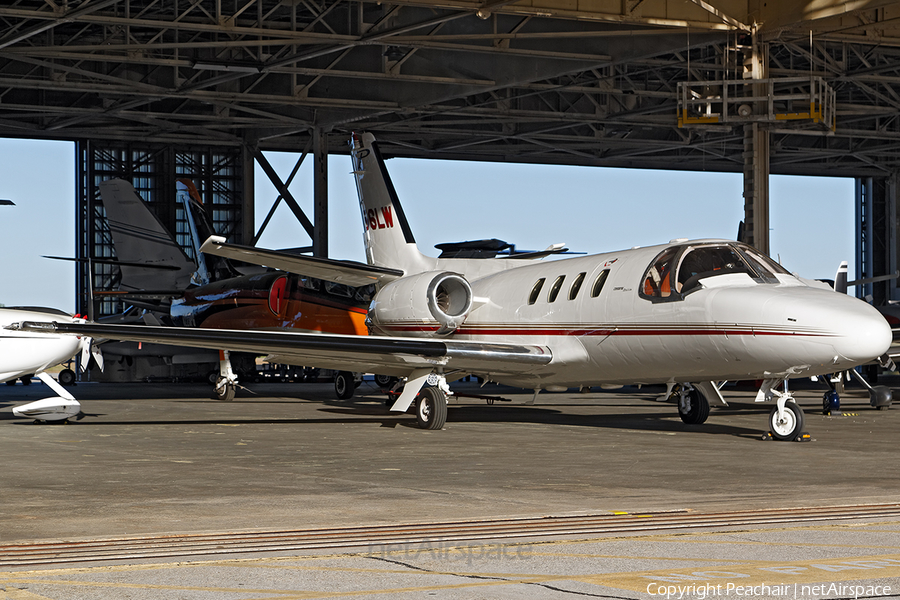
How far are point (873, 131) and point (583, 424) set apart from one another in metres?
32.3

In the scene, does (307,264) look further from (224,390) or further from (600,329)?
(224,390)

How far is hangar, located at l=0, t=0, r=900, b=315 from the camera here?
83.7ft

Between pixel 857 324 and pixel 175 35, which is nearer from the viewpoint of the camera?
pixel 857 324

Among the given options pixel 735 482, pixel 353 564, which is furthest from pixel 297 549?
pixel 735 482

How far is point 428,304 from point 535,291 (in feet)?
6.44

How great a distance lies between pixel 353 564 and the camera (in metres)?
5.23

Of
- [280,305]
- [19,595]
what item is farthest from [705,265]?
[280,305]

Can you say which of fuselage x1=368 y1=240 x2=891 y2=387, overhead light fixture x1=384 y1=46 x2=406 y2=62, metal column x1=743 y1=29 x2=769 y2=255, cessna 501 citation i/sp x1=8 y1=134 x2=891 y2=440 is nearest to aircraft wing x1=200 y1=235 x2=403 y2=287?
cessna 501 citation i/sp x1=8 y1=134 x2=891 y2=440

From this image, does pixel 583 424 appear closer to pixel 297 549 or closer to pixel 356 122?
pixel 297 549

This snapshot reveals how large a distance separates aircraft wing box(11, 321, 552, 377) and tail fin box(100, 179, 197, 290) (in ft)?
76.0

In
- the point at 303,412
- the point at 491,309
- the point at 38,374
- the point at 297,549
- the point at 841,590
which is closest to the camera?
the point at 841,590

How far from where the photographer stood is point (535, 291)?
15633mm

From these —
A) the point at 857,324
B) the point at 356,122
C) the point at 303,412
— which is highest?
the point at 356,122

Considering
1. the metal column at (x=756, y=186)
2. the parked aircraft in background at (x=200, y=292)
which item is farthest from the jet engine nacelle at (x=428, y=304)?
the metal column at (x=756, y=186)
